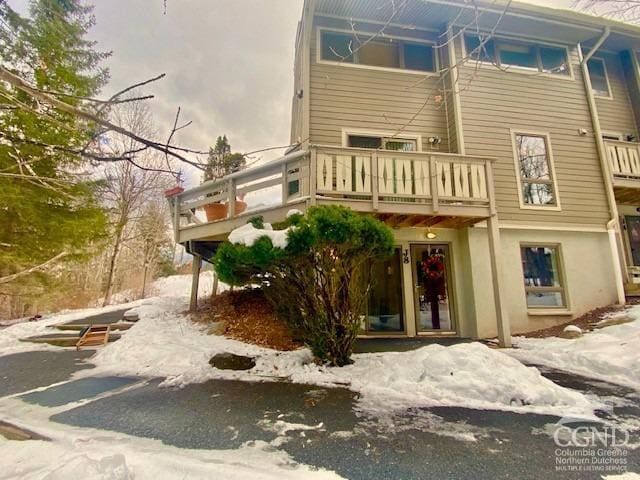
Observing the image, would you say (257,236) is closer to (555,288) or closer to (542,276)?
(542,276)

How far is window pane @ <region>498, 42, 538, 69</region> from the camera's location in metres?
8.00

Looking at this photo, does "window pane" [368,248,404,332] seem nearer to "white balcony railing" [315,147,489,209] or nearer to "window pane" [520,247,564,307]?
"white balcony railing" [315,147,489,209]

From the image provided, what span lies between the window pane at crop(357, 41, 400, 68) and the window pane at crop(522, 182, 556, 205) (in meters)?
4.34

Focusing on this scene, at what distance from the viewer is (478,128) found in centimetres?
734

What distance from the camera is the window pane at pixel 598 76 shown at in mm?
8664

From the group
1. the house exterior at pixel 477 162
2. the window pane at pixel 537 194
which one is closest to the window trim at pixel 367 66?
the house exterior at pixel 477 162

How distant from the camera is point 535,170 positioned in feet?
24.6

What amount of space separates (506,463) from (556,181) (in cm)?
747

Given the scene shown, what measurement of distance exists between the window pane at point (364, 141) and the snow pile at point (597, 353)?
5.00 m

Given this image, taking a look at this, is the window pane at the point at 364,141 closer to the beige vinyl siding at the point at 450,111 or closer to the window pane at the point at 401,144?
the window pane at the point at 401,144

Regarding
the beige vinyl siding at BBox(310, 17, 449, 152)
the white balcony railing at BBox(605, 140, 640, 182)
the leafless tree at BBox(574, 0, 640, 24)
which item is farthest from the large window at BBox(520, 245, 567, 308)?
the leafless tree at BBox(574, 0, 640, 24)

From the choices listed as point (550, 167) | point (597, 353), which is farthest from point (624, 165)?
point (597, 353)

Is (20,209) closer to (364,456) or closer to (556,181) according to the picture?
(364,456)

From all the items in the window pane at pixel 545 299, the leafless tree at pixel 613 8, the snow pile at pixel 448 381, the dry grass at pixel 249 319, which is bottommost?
the snow pile at pixel 448 381
